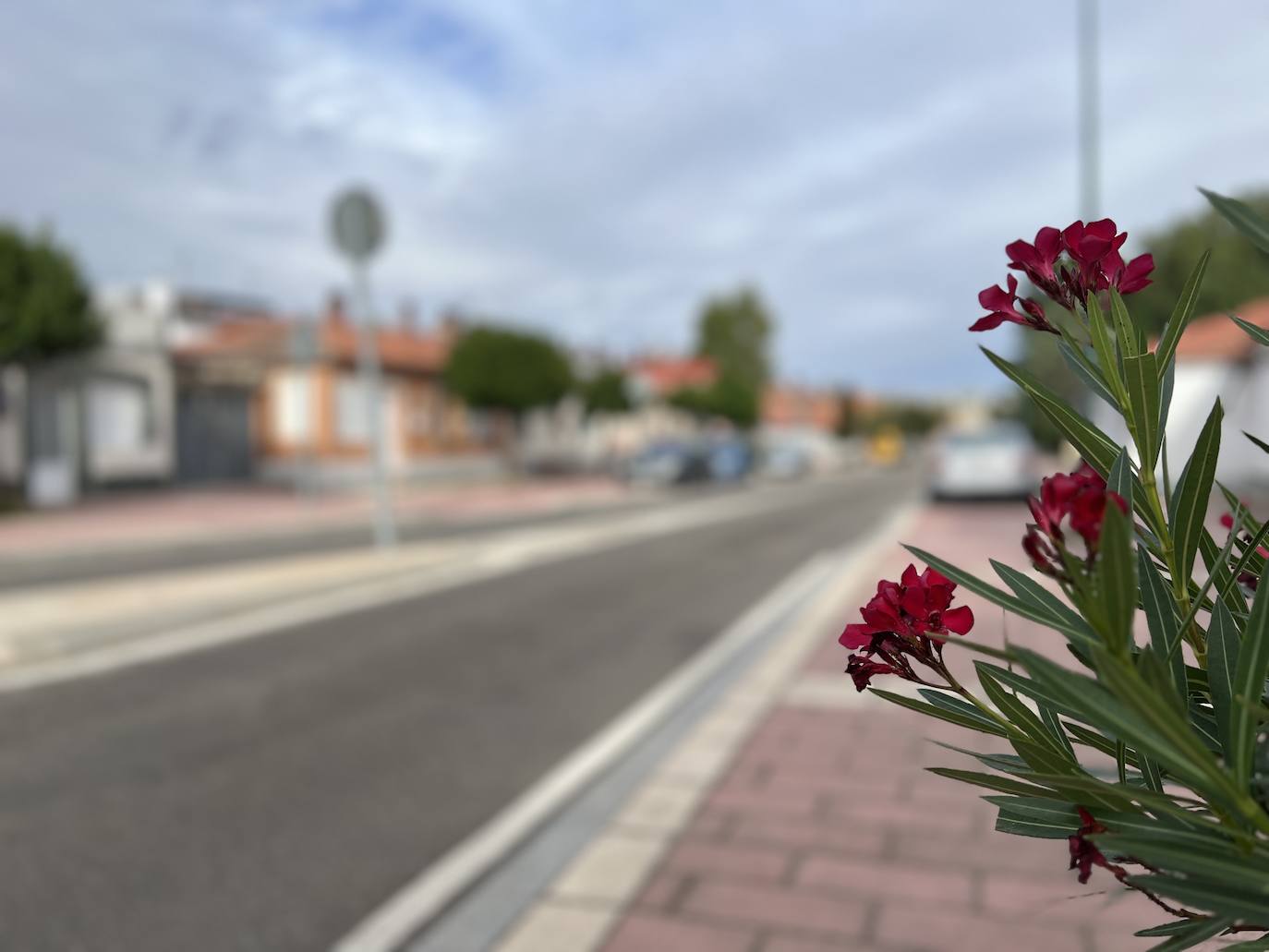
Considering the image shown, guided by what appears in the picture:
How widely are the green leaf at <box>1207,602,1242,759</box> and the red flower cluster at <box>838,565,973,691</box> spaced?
23 centimetres

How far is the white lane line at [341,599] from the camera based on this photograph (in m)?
6.66

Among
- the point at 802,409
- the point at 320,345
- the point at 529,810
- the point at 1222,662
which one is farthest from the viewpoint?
the point at 802,409

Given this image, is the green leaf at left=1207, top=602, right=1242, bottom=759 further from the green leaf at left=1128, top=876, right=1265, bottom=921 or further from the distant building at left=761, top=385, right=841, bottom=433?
the distant building at left=761, top=385, right=841, bottom=433

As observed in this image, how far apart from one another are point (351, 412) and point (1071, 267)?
29.7 meters

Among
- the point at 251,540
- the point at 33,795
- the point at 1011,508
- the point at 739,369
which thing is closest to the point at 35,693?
the point at 33,795

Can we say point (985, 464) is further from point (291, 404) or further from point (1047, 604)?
point (1047, 604)

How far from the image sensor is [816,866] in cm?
338

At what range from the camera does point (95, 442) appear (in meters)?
22.5

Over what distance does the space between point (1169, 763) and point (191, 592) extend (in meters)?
9.25

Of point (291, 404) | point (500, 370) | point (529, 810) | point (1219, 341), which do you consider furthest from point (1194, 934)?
point (1219, 341)

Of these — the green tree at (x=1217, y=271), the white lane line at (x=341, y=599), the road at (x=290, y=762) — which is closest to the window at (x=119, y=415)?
the white lane line at (x=341, y=599)

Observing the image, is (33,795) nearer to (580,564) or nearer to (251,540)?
(580,564)

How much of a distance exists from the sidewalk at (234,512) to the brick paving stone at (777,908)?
1279cm

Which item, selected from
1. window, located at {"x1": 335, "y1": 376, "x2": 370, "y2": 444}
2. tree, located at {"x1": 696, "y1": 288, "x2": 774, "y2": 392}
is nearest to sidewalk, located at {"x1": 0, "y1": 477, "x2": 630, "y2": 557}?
window, located at {"x1": 335, "y1": 376, "x2": 370, "y2": 444}
